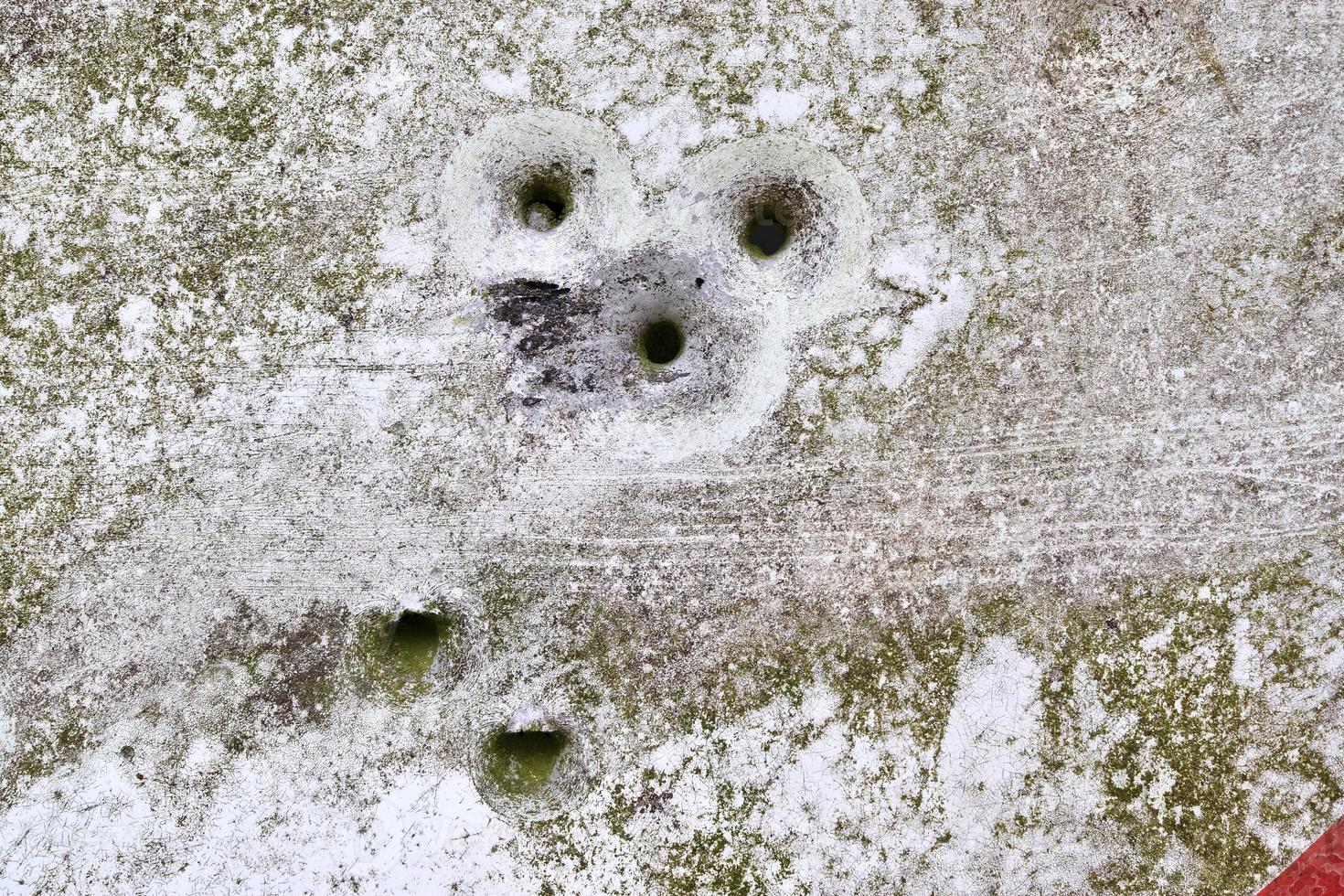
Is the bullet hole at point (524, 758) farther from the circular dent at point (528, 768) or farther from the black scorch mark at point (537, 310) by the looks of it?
the black scorch mark at point (537, 310)

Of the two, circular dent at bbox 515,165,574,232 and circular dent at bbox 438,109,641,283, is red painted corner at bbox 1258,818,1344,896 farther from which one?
circular dent at bbox 515,165,574,232

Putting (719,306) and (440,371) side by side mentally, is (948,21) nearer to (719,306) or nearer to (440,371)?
(719,306)

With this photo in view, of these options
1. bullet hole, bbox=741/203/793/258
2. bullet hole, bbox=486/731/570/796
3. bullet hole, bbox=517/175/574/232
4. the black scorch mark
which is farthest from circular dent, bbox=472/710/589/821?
bullet hole, bbox=741/203/793/258

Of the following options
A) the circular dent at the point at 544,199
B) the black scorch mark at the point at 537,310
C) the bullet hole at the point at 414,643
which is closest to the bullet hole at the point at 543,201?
the circular dent at the point at 544,199

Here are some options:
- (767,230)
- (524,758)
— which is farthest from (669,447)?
(524,758)

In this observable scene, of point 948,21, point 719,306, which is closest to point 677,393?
Result: point 719,306

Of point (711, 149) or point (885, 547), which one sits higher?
point (711, 149)
